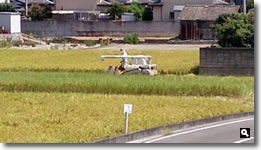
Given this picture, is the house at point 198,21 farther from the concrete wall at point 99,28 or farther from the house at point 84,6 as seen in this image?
the house at point 84,6

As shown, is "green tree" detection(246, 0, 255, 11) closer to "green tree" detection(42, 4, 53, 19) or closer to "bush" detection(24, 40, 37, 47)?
"bush" detection(24, 40, 37, 47)

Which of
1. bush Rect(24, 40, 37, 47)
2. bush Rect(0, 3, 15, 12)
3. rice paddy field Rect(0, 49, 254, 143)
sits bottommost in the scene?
rice paddy field Rect(0, 49, 254, 143)

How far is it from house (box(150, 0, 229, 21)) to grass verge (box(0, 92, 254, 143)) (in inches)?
1367

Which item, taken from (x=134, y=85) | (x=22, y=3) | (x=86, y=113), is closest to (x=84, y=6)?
(x=22, y=3)

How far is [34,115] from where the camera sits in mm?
17094

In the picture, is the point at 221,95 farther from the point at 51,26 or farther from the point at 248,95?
the point at 51,26

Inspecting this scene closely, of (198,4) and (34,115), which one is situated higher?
(198,4)

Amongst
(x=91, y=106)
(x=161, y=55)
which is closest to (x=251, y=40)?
(x=161, y=55)

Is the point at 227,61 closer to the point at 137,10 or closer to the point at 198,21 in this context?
the point at 198,21

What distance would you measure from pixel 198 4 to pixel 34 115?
3903cm

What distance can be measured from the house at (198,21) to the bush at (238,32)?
17817mm

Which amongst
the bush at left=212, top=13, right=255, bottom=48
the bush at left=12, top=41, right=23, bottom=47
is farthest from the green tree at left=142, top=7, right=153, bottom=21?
the bush at left=212, top=13, right=255, bottom=48

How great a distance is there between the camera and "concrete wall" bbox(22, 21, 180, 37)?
54.3m

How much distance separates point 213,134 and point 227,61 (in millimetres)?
11695
